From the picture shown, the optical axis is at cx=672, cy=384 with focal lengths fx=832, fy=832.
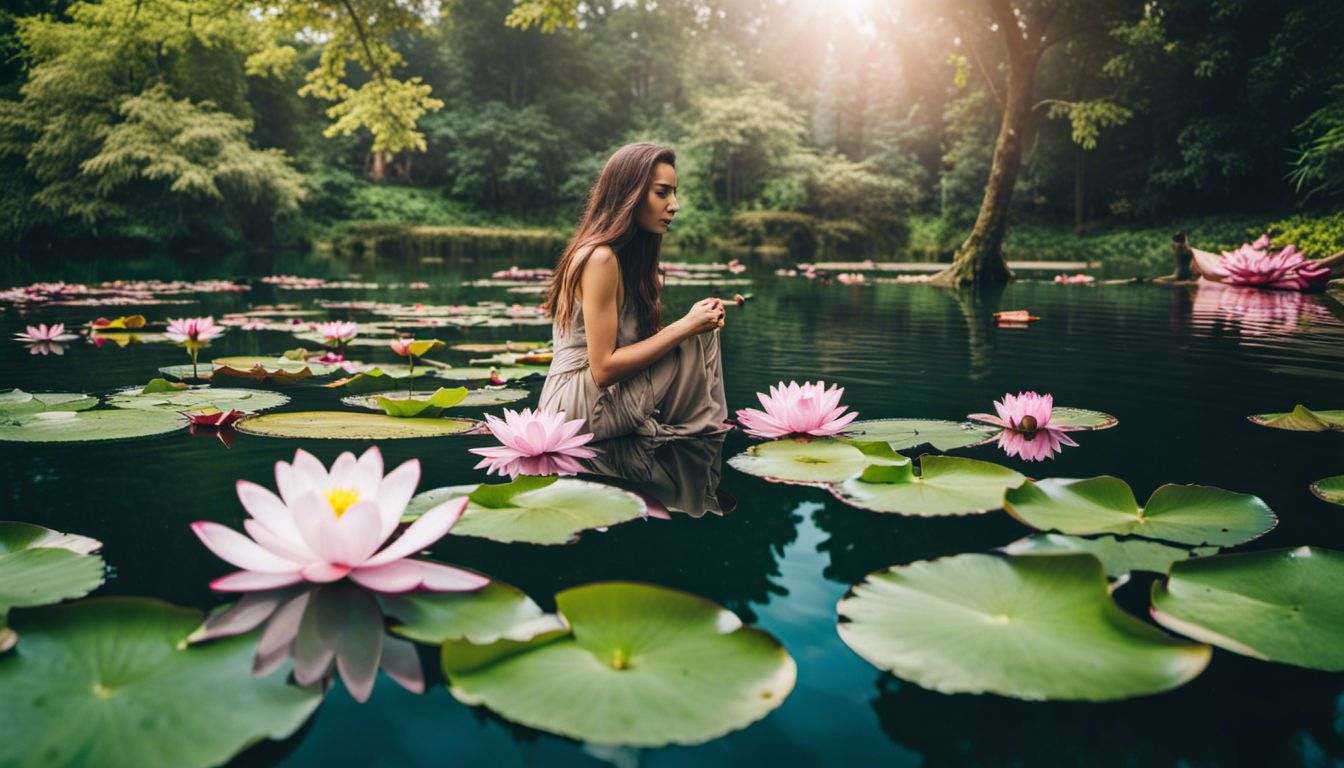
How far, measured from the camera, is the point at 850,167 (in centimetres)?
2319

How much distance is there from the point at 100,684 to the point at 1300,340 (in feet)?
16.7

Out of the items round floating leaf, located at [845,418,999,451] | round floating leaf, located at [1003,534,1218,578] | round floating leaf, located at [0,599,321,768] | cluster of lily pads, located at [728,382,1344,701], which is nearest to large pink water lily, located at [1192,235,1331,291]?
round floating leaf, located at [845,418,999,451]

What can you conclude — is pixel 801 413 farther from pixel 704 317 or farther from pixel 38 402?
pixel 38 402

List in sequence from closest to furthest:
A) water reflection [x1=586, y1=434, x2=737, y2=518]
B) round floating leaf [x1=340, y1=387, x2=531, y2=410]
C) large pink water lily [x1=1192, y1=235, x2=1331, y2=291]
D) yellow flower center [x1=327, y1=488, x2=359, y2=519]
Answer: yellow flower center [x1=327, y1=488, x2=359, y2=519] → water reflection [x1=586, y1=434, x2=737, y2=518] → round floating leaf [x1=340, y1=387, x2=531, y2=410] → large pink water lily [x1=1192, y1=235, x2=1331, y2=291]

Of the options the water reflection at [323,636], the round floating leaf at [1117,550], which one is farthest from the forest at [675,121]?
the water reflection at [323,636]

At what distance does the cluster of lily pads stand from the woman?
704 millimetres

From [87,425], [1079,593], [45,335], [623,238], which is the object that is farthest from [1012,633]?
[45,335]

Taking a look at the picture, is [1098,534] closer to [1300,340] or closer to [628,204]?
[628,204]

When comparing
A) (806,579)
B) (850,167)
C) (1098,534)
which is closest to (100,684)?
(806,579)

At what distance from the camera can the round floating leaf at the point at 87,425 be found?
7.09 ft

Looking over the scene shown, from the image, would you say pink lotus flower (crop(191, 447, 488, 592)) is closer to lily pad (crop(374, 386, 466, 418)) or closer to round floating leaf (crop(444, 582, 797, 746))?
round floating leaf (crop(444, 582, 797, 746))

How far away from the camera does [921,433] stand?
2297 mm

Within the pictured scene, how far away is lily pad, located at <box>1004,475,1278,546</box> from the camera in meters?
1.44

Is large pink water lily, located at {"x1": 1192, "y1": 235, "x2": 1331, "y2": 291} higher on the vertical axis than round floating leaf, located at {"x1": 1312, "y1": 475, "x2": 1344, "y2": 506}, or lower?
→ higher
